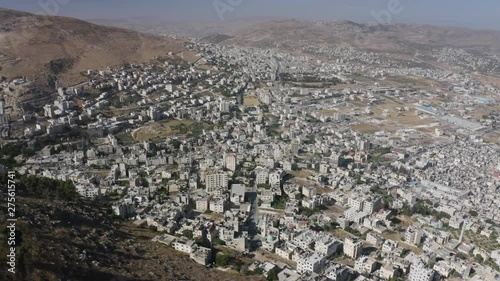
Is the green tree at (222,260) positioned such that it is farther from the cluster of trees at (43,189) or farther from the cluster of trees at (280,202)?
the cluster of trees at (43,189)

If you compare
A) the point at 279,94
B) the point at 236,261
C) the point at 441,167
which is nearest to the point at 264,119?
the point at 279,94

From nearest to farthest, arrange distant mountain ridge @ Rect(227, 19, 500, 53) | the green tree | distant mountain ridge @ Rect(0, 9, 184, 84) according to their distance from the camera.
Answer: the green tree < distant mountain ridge @ Rect(0, 9, 184, 84) < distant mountain ridge @ Rect(227, 19, 500, 53)

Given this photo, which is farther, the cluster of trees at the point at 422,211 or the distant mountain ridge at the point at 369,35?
the distant mountain ridge at the point at 369,35

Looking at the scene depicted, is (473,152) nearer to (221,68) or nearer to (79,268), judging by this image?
(79,268)

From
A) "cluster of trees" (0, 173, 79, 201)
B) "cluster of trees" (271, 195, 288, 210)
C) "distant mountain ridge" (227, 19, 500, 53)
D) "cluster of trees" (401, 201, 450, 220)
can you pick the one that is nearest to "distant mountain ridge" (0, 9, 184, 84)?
"cluster of trees" (0, 173, 79, 201)

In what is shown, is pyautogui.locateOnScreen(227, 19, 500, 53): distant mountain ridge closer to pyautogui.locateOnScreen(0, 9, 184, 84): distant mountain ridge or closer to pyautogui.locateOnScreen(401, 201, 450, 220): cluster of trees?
pyautogui.locateOnScreen(0, 9, 184, 84): distant mountain ridge

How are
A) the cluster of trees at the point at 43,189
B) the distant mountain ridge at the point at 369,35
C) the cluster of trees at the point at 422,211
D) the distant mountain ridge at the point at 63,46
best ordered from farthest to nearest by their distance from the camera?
1. the distant mountain ridge at the point at 369,35
2. the distant mountain ridge at the point at 63,46
3. the cluster of trees at the point at 422,211
4. the cluster of trees at the point at 43,189

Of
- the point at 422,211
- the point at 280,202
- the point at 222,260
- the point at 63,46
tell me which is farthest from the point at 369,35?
the point at 222,260

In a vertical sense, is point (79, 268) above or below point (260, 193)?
above

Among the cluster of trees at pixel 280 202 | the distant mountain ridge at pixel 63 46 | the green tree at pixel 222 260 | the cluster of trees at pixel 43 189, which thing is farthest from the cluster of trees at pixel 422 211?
the distant mountain ridge at pixel 63 46

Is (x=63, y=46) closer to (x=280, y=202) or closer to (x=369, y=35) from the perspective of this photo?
(x=280, y=202)

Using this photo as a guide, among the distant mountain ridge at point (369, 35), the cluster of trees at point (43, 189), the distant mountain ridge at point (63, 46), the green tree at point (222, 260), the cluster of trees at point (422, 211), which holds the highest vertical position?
the distant mountain ridge at point (369, 35)
